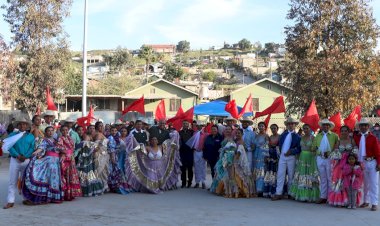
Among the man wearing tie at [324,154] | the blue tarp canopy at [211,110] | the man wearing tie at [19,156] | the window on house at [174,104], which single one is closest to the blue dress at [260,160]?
the man wearing tie at [324,154]

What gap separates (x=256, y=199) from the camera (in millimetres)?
11320

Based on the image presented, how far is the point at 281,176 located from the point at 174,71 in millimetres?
62482

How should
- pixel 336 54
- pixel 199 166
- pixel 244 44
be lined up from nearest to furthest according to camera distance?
pixel 199 166, pixel 336 54, pixel 244 44

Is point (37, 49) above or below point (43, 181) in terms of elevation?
above

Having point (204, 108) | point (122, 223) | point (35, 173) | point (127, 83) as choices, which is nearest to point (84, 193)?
point (35, 173)

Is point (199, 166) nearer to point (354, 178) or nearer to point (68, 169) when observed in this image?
point (68, 169)

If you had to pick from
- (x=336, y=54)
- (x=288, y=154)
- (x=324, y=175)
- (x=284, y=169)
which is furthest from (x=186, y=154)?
(x=336, y=54)

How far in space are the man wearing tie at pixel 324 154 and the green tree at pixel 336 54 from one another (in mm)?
9700

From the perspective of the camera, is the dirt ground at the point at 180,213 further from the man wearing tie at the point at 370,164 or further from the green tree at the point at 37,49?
the green tree at the point at 37,49

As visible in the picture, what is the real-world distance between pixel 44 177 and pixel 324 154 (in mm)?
5847

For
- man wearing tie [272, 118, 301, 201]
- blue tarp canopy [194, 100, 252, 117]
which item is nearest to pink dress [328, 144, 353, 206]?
man wearing tie [272, 118, 301, 201]

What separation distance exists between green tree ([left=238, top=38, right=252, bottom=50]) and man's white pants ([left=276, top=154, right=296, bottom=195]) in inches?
6933

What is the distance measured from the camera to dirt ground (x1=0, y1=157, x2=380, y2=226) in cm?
869

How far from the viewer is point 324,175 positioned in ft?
35.1
